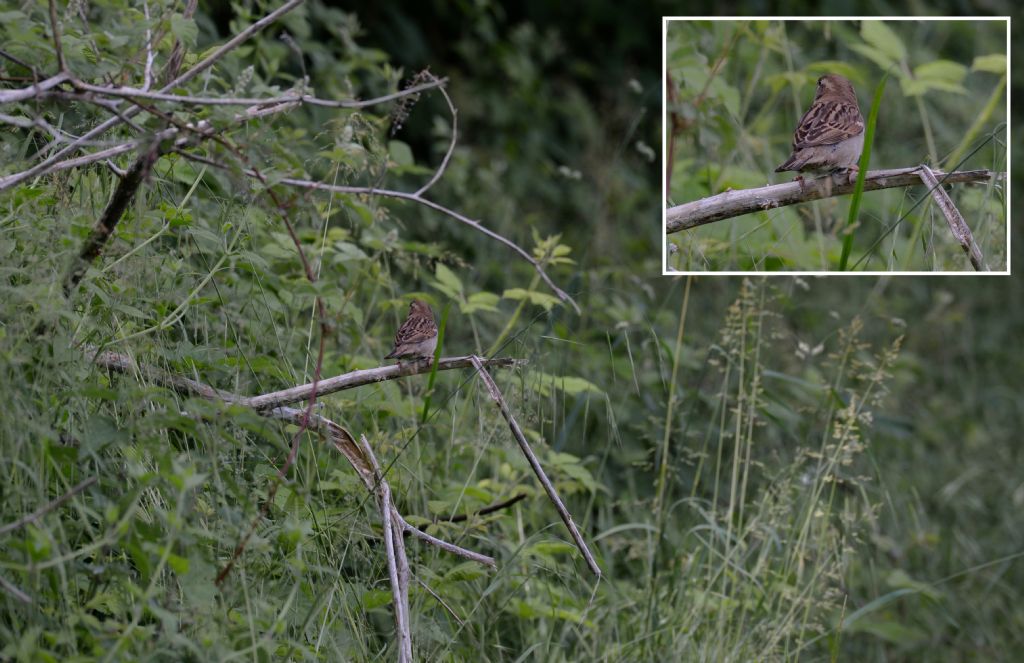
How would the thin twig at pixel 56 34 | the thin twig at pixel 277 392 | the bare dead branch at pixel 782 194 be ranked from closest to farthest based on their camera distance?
the thin twig at pixel 56 34 < the thin twig at pixel 277 392 < the bare dead branch at pixel 782 194

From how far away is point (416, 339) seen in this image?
2902 millimetres

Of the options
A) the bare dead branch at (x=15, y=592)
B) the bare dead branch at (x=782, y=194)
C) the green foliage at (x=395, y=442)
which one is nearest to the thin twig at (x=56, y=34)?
the green foliage at (x=395, y=442)

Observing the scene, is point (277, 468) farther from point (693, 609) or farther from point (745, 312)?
point (745, 312)

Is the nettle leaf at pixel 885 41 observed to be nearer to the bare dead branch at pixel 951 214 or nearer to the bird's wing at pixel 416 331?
the bare dead branch at pixel 951 214

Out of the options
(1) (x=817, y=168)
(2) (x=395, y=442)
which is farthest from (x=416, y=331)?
(1) (x=817, y=168)

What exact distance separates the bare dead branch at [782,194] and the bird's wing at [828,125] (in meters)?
0.10

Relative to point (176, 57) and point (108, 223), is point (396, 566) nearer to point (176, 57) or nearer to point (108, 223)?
point (108, 223)

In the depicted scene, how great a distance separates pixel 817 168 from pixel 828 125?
12 cm

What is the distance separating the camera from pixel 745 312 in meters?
3.44

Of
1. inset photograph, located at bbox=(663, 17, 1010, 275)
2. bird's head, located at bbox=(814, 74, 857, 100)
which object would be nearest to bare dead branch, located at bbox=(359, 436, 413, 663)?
inset photograph, located at bbox=(663, 17, 1010, 275)

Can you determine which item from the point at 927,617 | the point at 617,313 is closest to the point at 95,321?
the point at 617,313

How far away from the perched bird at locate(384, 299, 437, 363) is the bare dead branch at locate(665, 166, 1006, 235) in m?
0.64

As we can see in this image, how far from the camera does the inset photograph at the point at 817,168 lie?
2.78 m

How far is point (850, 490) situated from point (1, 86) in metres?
2.99
